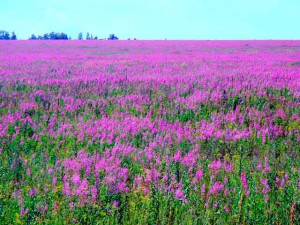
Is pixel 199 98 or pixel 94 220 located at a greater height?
pixel 199 98

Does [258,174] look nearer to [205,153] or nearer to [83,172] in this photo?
[205,153]

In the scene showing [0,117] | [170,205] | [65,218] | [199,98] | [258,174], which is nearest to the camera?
[65,218]

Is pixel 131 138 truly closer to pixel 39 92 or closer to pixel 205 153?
pixel 205 153

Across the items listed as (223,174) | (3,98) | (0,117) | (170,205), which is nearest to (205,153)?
(223,174)

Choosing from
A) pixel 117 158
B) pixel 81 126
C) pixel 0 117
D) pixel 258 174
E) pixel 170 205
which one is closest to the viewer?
pixel 170 205

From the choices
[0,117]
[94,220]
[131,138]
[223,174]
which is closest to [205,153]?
[223,174]

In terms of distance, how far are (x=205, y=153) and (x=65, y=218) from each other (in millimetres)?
2258

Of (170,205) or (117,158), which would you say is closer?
(170,205)

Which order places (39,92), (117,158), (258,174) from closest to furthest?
(258,174) → (117,158) → (39,92)

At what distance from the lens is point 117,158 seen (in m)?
4.02

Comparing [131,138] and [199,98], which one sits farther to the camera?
[199,98]

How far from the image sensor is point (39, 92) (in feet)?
27.3

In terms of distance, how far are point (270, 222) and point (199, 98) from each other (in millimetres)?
4634

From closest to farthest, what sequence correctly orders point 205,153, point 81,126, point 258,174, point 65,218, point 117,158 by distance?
point 65,218 < point 258,174 < point 117,158 < point 205,153 < point 81,126
